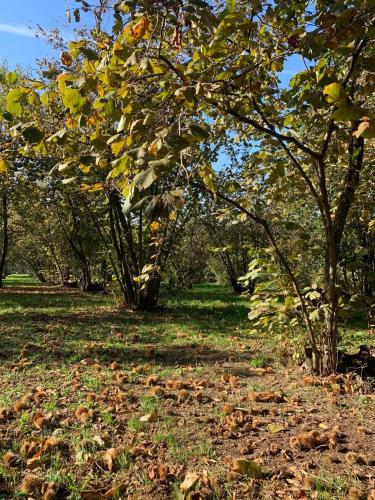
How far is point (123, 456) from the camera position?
3.08 metres

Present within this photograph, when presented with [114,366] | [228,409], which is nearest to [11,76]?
[228,409]

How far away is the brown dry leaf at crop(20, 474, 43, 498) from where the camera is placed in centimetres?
270

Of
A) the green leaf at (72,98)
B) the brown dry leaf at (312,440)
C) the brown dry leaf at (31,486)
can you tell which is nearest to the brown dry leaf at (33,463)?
the brown dry leaf at (31,486)

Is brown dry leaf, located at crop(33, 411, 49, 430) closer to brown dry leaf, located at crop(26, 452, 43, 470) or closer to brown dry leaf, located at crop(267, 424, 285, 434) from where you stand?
brown dry leaf, located at crop(26, 452, 43, 470)

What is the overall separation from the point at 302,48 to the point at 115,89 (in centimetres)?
120

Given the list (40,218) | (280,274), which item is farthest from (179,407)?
(40,218)

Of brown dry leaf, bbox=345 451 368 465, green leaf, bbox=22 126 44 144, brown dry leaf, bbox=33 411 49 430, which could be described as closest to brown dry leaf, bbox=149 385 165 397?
brown dry leaf, bbox=33 411 49 430

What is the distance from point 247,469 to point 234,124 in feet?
12.1

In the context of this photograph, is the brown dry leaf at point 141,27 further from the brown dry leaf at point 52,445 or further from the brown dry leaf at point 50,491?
the brown dry leaf at point 52,445

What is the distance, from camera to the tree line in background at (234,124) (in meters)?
1.88

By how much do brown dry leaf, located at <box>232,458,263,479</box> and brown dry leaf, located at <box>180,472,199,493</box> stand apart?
0.91ft

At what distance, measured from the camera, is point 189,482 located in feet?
8.84

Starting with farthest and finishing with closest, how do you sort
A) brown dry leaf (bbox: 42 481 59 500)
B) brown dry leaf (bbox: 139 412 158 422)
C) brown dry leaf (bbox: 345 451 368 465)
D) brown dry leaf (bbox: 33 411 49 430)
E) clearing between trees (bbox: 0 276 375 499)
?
brown dry leaf (bbox: 139 412 158 422), brown dry leaf (bbox: 33 411 49 430), brown dry leaf (bbox: 345 451 368 465), clearing between trees (bbox: 0 276 375 499), brown dry leaf (bbox: 42 481 59 500)

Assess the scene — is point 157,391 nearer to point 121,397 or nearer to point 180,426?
point 121,397
